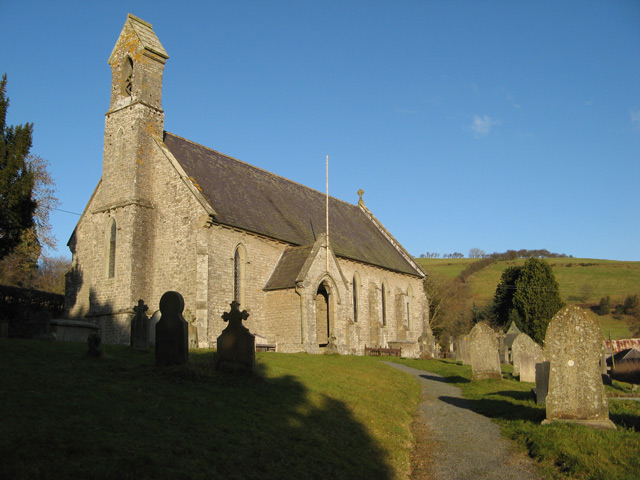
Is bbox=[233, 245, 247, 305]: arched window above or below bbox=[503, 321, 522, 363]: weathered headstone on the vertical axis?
above

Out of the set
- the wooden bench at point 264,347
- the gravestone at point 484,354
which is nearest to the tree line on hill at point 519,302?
the wooden bench at point 264,347

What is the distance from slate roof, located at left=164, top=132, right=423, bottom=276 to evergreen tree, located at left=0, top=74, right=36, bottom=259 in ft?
21.8

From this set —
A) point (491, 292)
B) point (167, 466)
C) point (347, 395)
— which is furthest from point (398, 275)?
point (491, 292)

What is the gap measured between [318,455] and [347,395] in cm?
524

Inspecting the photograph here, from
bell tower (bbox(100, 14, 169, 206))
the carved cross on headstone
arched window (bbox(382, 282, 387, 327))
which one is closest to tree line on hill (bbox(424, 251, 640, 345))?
arched window (bbox(382, 282, 387, 327))

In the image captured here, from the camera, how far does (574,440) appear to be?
9.10 m

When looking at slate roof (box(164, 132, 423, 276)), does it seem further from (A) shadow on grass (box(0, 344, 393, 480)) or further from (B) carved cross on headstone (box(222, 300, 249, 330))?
(A) shadow on grass (box(0, 344, 393, 480))

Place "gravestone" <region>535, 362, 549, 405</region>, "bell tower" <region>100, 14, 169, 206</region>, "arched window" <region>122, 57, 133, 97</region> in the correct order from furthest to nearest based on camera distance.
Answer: "arched window" <region>122, 57, 133, 97</region>
"bell tower" <region>100, 14, 169, 206</region>
"gravestone" <region>535, 362, 549, 405</region>

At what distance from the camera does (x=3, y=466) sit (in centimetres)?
601

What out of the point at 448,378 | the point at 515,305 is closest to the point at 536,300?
the point at 515,305

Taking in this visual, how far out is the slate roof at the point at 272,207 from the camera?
28.3 meters

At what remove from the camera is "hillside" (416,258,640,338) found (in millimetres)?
76125

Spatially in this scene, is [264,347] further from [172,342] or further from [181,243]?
[172,342]

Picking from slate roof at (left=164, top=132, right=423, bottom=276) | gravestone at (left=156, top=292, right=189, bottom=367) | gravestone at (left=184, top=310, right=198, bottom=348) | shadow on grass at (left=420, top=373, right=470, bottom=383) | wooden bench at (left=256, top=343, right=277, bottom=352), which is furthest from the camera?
slate roof at (left=164, top=132, right=423, bottom=276)
